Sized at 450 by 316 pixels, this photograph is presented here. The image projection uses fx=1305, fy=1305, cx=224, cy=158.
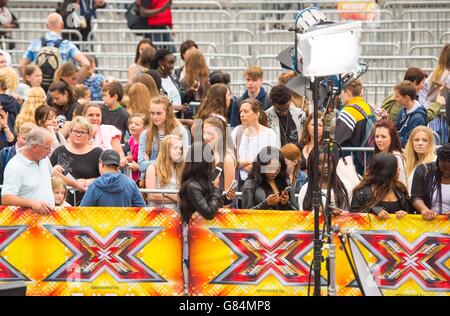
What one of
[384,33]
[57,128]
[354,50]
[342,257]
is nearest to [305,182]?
[342,257]

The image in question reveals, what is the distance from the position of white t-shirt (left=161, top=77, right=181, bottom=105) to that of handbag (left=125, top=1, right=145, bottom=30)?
3.79 m

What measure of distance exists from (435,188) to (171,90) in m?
5.33

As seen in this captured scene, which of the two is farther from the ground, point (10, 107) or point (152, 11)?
point (152, 11)

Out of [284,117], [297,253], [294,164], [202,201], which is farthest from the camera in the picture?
[284,117]

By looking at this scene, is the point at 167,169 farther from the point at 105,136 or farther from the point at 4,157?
the point at 4,157

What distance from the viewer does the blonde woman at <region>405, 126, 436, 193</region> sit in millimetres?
13320

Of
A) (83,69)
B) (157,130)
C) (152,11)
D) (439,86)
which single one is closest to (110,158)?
(157,130)

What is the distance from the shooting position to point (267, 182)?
12656 mm

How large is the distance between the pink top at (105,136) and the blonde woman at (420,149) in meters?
3.39

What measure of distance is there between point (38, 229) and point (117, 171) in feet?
3.10

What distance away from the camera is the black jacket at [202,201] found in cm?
1215

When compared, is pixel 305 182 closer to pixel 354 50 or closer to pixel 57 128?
pixel 354 50

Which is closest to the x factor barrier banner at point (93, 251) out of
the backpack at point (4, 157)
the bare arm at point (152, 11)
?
the backpack at point (4, 157)
